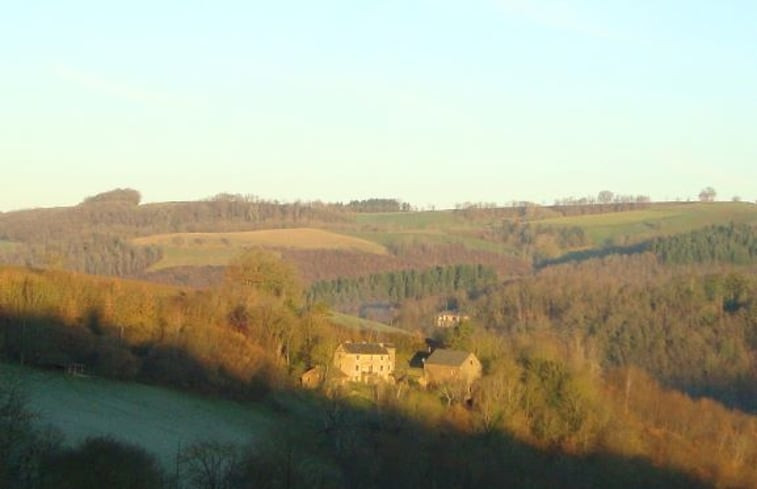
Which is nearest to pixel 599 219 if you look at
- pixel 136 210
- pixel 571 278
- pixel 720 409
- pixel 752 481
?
pixel 571 278

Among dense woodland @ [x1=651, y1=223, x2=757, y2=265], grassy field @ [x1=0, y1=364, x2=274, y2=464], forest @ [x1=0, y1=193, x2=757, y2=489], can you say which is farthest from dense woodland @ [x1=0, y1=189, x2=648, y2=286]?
grassy field @ [x1=0, y1=364, x2=274, y2=464]

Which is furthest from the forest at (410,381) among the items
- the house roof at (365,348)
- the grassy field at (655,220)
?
the grassy field at (655,220)

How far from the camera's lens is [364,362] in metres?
59.0

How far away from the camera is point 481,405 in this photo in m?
50.5

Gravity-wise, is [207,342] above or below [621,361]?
above

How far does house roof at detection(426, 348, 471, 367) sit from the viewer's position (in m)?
58.0

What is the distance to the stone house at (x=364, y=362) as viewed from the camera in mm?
56672

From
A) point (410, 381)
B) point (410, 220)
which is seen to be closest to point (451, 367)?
point (410, 381)

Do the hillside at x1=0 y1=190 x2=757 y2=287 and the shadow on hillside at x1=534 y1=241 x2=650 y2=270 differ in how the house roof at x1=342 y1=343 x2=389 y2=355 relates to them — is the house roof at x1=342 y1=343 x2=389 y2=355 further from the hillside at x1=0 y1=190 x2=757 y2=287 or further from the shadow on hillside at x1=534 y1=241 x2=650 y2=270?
the shadow on hillside at x1=534 y1=241 x2=650 y2=270

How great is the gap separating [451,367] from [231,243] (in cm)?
7752

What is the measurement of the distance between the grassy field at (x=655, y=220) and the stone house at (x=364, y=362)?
93291 mm

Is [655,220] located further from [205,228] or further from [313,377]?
[313,377]

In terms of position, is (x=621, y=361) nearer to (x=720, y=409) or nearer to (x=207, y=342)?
(x=720, y=409)

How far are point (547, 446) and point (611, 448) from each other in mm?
2852
